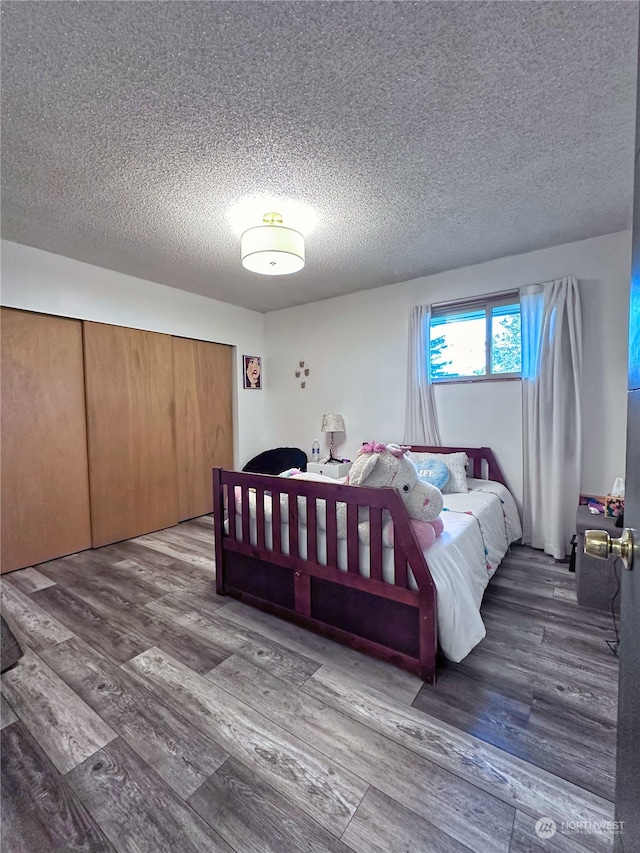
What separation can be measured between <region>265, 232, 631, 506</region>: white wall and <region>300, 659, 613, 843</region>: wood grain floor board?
222cm

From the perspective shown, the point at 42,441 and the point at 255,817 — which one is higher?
the point at 42,441

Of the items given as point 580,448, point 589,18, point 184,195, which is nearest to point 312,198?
point 184,195

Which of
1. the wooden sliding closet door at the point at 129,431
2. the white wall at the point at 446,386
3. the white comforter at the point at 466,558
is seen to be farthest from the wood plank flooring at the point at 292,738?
the white wall at the point at 446,386

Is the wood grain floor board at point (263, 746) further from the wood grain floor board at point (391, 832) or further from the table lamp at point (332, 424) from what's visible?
the table lamp at point (332, 424)

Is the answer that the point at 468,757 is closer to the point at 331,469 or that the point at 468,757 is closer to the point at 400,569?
the point at 400,569

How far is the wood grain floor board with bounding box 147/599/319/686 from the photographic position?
1.62 m

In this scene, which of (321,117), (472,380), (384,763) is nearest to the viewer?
(384,763)

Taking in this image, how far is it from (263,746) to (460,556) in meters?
1.16

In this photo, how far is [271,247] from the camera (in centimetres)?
210

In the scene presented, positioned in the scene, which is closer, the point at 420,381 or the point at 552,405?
the point at 552,405

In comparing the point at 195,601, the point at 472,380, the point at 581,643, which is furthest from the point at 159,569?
the point at 472,380

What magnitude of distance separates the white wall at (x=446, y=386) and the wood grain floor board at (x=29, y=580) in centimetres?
263

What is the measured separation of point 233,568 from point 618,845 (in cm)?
193

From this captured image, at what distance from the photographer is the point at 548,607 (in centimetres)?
208
